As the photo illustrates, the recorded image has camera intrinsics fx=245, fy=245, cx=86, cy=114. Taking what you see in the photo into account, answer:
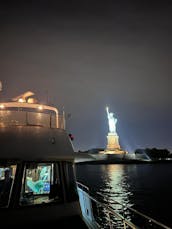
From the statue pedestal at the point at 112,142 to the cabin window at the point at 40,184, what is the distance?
128 m

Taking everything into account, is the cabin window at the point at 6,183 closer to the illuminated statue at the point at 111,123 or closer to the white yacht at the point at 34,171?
the white yacht at the point at 34,171

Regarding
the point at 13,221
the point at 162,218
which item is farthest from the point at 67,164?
Result: the point at 162,218

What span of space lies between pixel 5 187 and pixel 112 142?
132 m

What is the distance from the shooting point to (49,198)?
8203 millimetres

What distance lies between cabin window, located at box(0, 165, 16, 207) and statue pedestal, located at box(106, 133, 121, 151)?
129204mm

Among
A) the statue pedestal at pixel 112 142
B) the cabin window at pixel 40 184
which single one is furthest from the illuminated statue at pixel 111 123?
the cabin window at pixel 40 184

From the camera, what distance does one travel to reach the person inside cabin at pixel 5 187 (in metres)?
7.23

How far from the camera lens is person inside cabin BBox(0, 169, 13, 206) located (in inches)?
285

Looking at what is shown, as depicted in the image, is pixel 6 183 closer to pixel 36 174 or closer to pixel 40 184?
pixel 36 174

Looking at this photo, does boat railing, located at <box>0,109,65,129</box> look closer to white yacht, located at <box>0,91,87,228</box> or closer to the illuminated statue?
white yacht, located at <box>0,91,87,228</box>

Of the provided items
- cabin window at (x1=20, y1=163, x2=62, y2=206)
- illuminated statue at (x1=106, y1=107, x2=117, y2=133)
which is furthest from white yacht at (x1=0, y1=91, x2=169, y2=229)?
illuminated statue at (x1=106, y1=107, x2=117, y2=133)

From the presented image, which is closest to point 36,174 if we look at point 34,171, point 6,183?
point 34,171

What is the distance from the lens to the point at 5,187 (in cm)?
754

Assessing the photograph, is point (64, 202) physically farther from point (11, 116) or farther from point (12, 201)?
point (11, 116)
